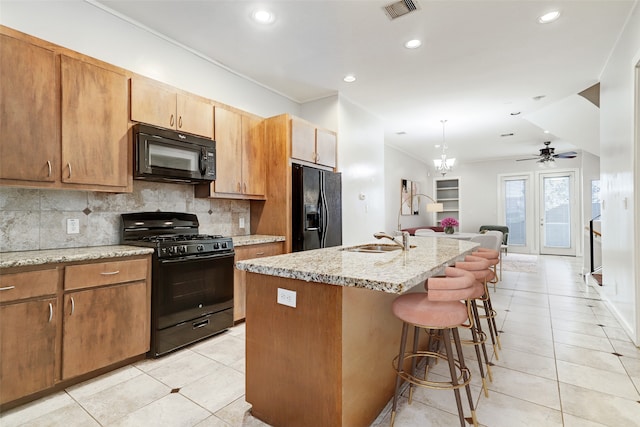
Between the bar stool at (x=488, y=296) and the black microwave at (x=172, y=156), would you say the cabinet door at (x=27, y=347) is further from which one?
the bar stool at (x=488, y=296)

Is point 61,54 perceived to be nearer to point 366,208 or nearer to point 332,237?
point 332,237

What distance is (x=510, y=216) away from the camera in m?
9.37

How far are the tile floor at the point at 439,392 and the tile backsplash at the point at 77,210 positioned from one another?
42.5 inches

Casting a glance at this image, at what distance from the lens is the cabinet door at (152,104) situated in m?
2.61

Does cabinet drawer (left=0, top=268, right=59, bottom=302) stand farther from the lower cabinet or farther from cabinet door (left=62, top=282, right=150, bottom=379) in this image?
cabinet door (left=62, top=282, right=150, bottom=379)

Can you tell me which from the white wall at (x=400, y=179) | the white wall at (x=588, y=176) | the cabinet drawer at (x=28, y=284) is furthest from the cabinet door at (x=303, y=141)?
the white wall at (x=588, y=176)

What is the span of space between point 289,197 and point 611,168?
354cm

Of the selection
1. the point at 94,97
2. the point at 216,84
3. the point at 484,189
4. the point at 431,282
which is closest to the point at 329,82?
the point at 216,84

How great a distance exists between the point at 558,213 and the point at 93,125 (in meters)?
10.6

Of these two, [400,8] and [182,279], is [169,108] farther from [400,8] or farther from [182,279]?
[400,8]

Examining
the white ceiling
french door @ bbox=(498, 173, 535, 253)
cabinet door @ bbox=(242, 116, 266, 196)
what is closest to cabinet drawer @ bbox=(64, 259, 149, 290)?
cabinet door @ bbox=(242, 116, 266, 196)

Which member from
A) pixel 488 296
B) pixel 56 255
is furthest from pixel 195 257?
pixel 488 296

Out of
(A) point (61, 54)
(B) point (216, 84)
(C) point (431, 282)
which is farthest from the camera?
(B) point (216, 84)

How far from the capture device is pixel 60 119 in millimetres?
2199
